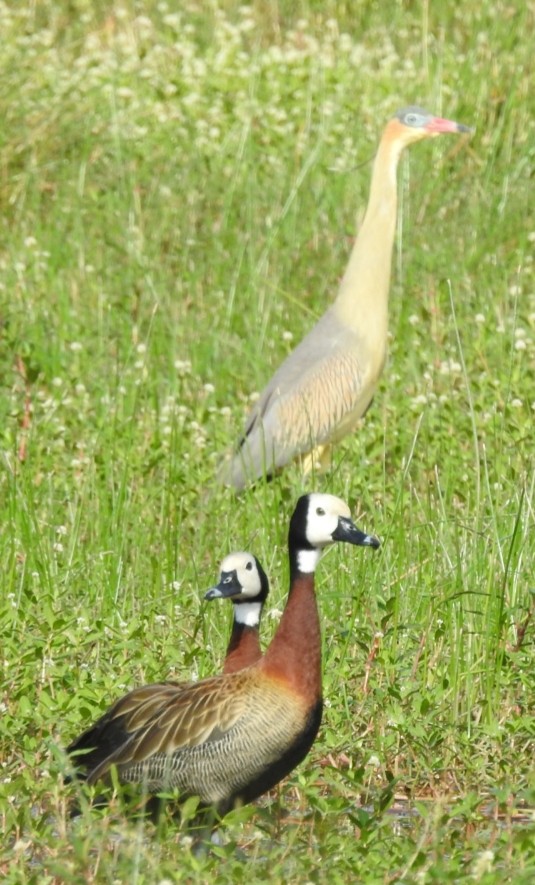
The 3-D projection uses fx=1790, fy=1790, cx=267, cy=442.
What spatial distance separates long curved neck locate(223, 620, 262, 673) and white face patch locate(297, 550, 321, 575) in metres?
0.32

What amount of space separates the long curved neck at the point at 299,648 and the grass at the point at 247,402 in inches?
9.1

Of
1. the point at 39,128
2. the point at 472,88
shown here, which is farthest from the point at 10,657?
the point at 472,88

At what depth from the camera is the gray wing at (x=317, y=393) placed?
Answer: 23.3ft

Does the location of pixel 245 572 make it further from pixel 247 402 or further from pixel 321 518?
pixel 247 402

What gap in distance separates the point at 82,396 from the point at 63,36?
5.75 meters

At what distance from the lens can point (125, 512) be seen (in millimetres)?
5637

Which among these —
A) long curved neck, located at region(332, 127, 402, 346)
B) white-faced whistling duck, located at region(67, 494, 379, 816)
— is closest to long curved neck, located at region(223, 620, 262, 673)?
white-faced whistling duck, located at region(67, 494, 379, 816)

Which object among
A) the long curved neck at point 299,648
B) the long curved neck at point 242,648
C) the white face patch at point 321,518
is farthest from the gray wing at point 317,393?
the long curved neck at point 299,648

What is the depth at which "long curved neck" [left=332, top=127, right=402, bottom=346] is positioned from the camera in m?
7.23

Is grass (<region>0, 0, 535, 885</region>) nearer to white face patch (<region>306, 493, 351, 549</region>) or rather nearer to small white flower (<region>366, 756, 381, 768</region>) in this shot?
small white flower (<region>366, 756, 381, 768</region>)

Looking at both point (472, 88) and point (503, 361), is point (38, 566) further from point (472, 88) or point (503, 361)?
point (472, 88)

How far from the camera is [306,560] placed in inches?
161

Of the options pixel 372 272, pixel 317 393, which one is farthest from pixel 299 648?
pixel 372 272

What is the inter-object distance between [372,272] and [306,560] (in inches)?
131
